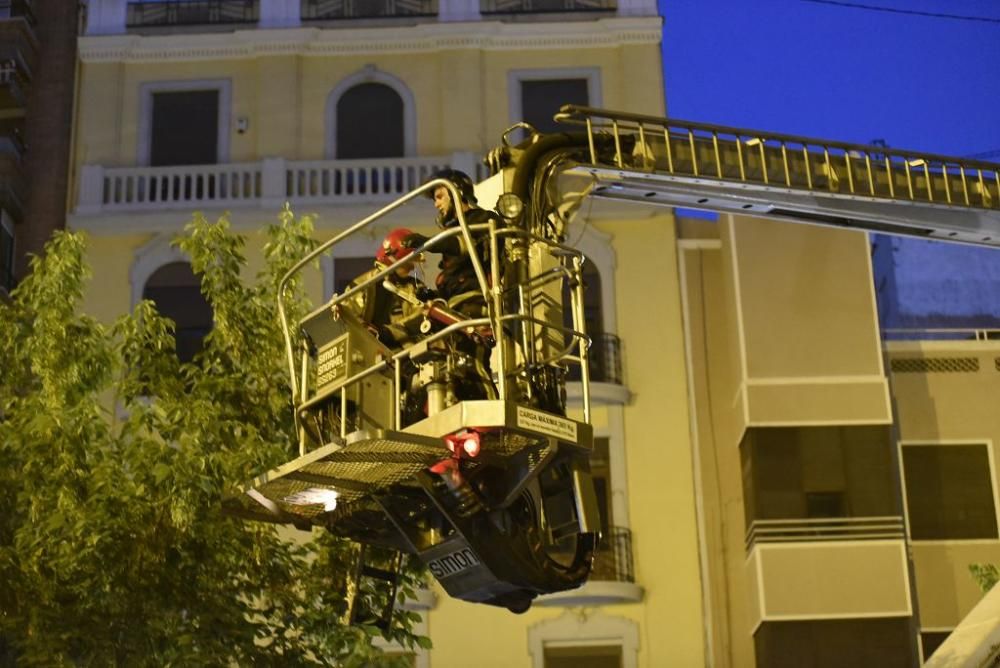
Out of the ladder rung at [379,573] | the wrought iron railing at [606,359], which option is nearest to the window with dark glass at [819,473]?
the wrought iron railing at [606,359]

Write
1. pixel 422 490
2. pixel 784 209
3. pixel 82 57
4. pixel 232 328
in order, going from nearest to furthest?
pixel 422 490, pixel 784 209, pixel 232 328, pixel 82 57

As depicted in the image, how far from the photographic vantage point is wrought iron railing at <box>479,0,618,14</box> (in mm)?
29656

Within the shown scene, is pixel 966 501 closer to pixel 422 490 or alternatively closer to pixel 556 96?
pixel 556 96

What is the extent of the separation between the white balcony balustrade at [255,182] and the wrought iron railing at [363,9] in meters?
3.12

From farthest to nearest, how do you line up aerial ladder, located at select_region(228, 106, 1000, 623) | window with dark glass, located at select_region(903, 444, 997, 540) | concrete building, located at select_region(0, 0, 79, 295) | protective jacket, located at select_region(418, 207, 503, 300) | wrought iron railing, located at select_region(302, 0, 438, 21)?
wrought iron railing, located at select_region(302, 0, 438, 21) < concrete building, located at select_region(0, 0, 79, 295) < window with dark glass, located at select_region(903, 444, 997, 540) < protective jacket, located at select_region(418, 207, 503, 300) < aerial ladder, located at select_region(228, 106, 1000, 623)

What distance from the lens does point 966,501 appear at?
26750 mm

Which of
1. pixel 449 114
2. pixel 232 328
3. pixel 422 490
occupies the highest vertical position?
pixel 449 114

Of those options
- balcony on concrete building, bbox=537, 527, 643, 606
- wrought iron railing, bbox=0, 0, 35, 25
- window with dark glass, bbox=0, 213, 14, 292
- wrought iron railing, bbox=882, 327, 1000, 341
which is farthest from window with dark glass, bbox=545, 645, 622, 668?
wrought iron railing, bbox=0, 0, 35, 25

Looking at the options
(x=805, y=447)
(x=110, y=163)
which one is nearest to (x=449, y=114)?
(x=110, y=163)

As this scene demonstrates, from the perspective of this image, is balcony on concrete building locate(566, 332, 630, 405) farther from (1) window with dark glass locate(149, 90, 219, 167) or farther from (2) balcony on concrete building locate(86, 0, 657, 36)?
(1) window with dark glass locate(149, 90, 219, 167)

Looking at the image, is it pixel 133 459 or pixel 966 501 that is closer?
pixel 133 459

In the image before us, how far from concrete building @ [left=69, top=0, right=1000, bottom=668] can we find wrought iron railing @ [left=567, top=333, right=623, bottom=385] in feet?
0.13

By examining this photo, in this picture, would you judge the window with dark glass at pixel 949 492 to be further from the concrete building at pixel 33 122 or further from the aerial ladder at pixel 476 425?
the aerial ladder at pixel 476 425

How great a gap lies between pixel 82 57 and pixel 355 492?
20.4 metres
